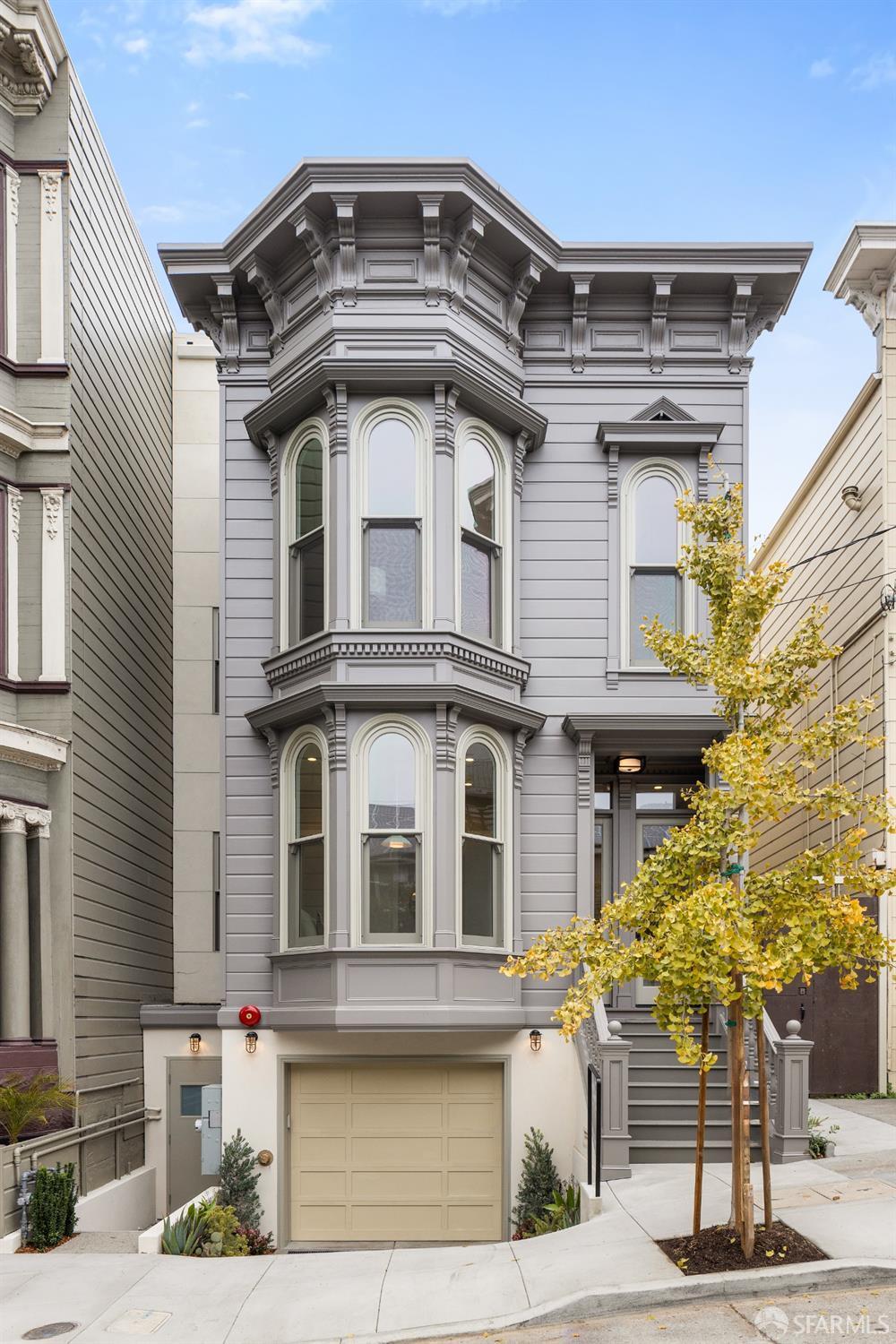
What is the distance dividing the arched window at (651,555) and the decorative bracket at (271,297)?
14.1ft

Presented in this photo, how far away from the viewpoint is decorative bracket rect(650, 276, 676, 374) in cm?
1419

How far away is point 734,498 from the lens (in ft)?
31.2

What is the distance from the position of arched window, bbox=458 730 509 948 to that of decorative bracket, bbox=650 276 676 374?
4813 millimetres

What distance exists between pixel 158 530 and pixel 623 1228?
12049 millimetres

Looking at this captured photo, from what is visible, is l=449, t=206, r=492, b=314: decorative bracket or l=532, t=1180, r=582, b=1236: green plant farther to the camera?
l=449, t=206, r=492, b=314: decorative bracket

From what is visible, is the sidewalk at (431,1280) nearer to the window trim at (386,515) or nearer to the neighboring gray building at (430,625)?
the neighboring gray building at (430,625)

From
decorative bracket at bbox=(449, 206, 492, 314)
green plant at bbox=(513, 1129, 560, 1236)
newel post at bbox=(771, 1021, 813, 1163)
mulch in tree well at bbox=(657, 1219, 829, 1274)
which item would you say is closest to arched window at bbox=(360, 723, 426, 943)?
green plant at bbox=(513, 1129, 560, 1236)

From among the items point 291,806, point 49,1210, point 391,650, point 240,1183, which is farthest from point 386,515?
point 49,1210

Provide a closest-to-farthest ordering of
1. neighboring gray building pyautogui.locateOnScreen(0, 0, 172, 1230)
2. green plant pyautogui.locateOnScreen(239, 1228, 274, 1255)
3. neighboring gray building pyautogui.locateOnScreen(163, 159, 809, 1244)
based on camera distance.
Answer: green plant pyautogui.locateOnScreen(239, 1228, 274, 1255) < neighboring gray building pyautogui.locateOnScreen(0, 0, 172, 1230) < neighboring gray building pyautogui.locateOnScreen(163, 159, 809, 1244)

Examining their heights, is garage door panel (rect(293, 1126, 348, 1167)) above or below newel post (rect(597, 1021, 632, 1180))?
below

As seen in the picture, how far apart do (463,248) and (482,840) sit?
6316 mm

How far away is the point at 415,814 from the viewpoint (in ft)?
42.5

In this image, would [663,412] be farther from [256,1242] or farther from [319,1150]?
[256,1242]

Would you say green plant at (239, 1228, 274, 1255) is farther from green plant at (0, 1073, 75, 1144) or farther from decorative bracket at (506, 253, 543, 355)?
decorative bracket at (506, 253, 543, 355)
